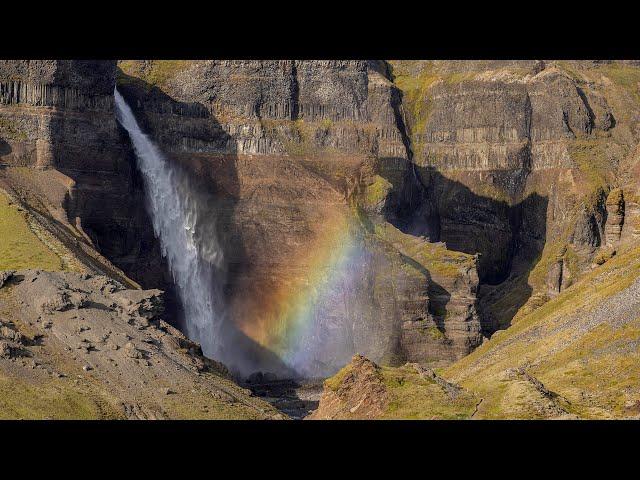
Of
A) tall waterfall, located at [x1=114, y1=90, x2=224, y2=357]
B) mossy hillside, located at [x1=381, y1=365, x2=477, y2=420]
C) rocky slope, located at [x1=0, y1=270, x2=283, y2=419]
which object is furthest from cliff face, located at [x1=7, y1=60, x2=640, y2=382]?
mossy hillside, located at [x1=381, y1=365, x2=477, y2=420]

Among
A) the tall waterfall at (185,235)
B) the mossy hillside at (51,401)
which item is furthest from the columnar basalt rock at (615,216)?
the mossy hillside at (51,401)

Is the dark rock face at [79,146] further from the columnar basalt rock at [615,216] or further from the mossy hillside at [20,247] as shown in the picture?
the columnar basalt rock at [615,216]

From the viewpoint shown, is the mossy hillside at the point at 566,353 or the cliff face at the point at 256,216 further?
the cliff face at the point at 256,216

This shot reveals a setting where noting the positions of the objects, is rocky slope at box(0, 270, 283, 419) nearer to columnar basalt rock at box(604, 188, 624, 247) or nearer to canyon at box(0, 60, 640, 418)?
canyon at box(0, 60, 640, 418)

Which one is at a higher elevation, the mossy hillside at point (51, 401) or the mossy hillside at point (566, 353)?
the mossy hillside at point (566, 353)

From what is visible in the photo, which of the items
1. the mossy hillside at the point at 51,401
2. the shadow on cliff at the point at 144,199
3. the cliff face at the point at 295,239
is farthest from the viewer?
the cliff face at the point at 295,239

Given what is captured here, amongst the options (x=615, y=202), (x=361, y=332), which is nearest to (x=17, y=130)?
(x=361, y=332)

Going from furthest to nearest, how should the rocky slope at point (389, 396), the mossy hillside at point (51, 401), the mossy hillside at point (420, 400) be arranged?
1. the rocky slope at point (389, 396)
2. the mossy hillside at point (51, 401)
3. the mossy hillside at point (420, 400)

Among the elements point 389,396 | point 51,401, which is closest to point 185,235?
point 51,401
